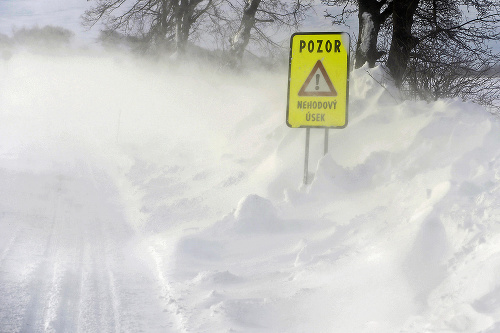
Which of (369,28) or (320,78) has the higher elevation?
(369,28)

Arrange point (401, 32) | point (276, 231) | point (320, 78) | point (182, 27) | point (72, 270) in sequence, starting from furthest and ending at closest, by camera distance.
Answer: point (182, 27), point (401, 32), point (320, 78), point (276, 231), point (72, 270)

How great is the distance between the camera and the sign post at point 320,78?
24.0 ft

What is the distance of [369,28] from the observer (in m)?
10.3

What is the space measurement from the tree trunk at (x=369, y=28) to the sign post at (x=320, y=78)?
3.32 meters

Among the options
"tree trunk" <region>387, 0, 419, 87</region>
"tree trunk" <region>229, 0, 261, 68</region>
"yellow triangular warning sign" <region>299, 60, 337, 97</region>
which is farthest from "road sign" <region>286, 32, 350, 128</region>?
"tree trunk" <region>229, 0, 261, 68</region>

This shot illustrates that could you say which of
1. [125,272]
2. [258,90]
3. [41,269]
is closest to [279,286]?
[125,272]

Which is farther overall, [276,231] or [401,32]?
[401,32]

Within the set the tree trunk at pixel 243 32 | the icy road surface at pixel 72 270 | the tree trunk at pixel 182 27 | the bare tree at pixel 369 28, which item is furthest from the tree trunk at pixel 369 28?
the tree trunk at pixel 182 27

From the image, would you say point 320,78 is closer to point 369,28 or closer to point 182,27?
point 369,28

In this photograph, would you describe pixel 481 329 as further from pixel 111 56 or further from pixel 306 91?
pixel 111 56

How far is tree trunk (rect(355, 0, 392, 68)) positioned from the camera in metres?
10.3

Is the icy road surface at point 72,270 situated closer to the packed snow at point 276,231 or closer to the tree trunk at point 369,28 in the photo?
the packed snow at point 276,231

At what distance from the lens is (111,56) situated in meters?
41.3

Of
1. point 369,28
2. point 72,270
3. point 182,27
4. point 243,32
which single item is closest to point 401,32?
point 369,28
